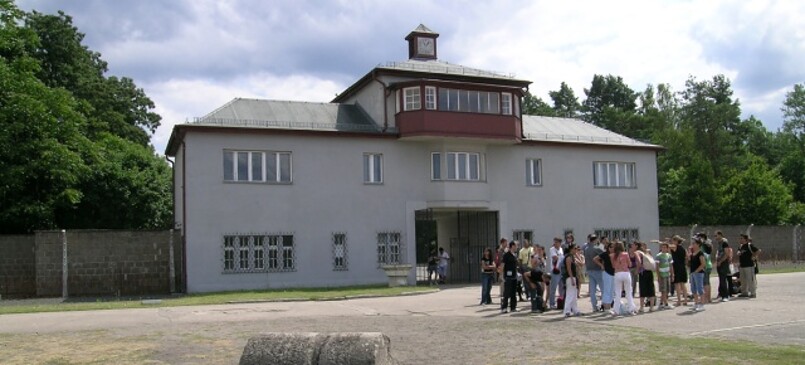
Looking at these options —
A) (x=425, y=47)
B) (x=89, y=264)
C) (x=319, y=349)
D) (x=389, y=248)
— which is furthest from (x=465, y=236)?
(x=319, y=349)

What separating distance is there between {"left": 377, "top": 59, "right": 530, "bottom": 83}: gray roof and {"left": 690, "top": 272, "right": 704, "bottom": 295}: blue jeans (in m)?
16.1

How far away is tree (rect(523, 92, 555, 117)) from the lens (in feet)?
256

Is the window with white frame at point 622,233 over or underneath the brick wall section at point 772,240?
over

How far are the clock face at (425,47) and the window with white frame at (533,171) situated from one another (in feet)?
23.2

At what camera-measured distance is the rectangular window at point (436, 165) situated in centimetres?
3173

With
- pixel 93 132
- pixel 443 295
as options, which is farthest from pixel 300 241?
pixel 93 132

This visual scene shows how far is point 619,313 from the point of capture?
55.7ft

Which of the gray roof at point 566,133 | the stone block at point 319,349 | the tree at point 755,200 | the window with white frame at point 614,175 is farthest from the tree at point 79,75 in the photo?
the tree at point 755,200

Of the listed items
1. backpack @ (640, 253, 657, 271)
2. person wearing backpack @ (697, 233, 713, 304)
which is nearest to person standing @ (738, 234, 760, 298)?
person wearing backpack @ (697, 233, 713, 304)

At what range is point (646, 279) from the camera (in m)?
18.1

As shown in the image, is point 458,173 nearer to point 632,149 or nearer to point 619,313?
point 632,149

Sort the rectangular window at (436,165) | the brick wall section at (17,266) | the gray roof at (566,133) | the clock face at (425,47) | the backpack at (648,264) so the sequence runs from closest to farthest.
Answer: the backpack at (648,264) → the brick wall section at (17,266) → the rectangular window at (436,165) → the gray roof at (566,133) → the clock face at (425,47)

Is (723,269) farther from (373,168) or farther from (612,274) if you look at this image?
(373,168)

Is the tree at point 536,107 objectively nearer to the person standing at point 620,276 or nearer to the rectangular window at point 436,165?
the rectangular window at point 436,165
